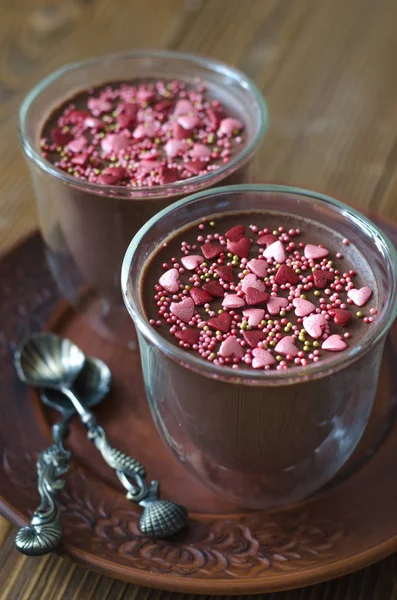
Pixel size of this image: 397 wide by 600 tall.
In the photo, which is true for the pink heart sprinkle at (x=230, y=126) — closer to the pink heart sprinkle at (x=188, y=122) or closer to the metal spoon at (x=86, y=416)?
the pink heart sprinkle at (x=188, y=122)

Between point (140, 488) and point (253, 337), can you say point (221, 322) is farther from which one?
point (140, 488)

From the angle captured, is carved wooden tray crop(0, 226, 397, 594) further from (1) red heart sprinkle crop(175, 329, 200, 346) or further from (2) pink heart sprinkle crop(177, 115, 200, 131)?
(2) pink heart sprinkle crop(177, 115, 200, 131)

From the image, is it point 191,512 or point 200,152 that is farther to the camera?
point 200,152

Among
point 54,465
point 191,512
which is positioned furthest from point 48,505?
point 191,512

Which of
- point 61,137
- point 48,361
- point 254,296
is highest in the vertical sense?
point 254,296

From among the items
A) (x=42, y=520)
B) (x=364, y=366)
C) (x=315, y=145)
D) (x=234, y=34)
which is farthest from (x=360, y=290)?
(x=234, y=34)

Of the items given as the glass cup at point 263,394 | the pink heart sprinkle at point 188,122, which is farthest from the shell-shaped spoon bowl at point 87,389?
the pink heart sprinkle at point 188,122

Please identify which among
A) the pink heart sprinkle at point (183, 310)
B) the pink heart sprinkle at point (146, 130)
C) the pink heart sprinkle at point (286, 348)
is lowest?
the pink heart sprinkle at point (146, 130)
